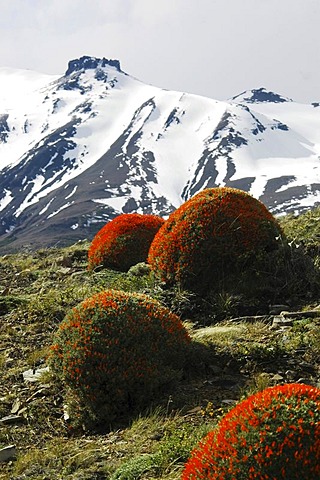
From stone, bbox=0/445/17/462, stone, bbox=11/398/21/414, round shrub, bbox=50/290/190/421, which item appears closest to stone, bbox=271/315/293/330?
round shrub, bbox=50/290/190/421

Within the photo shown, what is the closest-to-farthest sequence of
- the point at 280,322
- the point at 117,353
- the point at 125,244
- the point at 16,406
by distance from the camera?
1. the point at 117,353
2. the point at 16,406
3. the point at 280,322
4. the point at 125,244

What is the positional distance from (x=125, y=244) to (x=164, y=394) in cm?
667

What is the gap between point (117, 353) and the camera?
6.76 metres

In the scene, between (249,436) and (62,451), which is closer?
(249,436)

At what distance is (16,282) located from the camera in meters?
14.6

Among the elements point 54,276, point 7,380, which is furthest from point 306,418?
point 54,276

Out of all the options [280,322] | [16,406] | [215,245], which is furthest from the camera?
[215,245]

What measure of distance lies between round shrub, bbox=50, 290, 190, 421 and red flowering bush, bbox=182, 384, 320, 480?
249 cm

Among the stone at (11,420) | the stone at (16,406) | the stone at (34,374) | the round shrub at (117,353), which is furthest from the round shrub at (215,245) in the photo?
the stone at (11,420)

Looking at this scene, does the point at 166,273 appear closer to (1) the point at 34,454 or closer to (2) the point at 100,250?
(2) the point at 100,250

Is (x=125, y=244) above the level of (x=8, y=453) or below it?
above

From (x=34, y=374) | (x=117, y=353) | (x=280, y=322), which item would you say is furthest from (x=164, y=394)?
(x=280, y=322)

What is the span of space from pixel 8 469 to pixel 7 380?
103 inches

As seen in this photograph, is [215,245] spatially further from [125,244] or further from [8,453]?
[8,453]
